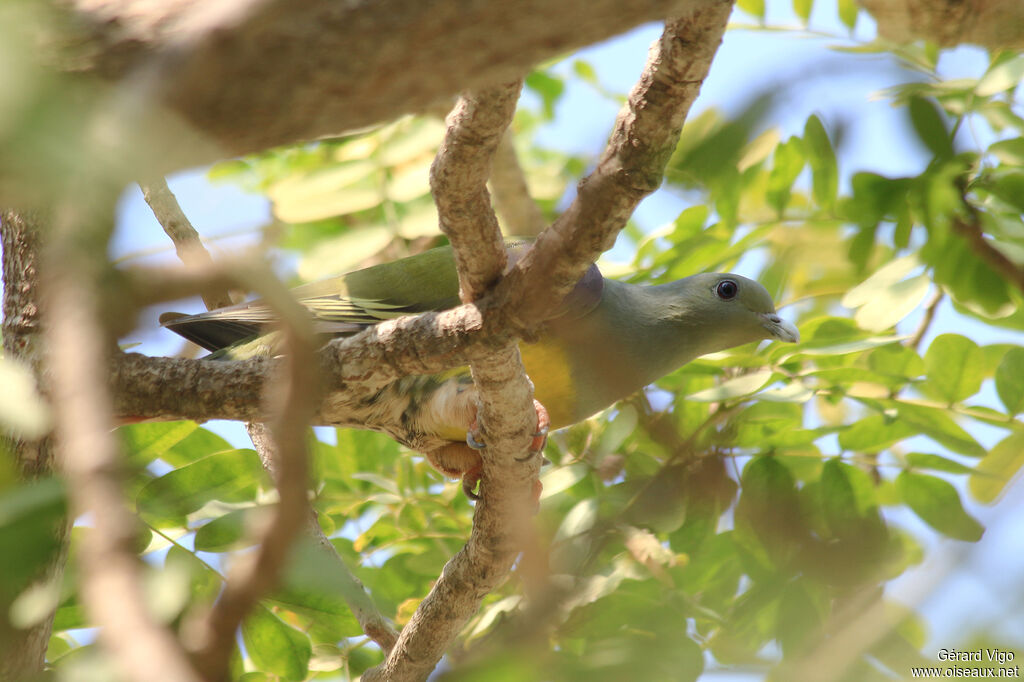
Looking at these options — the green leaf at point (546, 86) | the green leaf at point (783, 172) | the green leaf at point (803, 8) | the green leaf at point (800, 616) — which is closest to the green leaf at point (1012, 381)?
the green leaf at point (783, 172)

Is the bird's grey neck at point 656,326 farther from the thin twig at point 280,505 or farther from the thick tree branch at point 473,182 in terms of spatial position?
the thin twig at point 280,505

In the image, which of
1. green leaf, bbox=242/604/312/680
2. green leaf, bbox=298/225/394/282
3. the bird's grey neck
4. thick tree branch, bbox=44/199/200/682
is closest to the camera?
thick tree branch, bbox=44/199/200/682

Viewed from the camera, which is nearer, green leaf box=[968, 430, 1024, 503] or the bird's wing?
green leaf box=[968, 430, 1024, 503]

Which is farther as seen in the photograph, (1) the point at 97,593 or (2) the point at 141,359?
(2) the point at 141,359

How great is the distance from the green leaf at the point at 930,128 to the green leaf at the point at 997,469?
124 centimetres

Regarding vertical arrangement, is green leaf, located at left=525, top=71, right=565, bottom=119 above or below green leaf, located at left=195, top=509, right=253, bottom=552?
above

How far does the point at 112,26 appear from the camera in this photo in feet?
3.04

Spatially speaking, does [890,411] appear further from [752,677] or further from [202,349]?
[202,349]

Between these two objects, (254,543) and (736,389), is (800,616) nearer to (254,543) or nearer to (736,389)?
(254,543)

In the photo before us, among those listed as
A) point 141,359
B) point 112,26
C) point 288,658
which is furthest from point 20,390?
point 288,658

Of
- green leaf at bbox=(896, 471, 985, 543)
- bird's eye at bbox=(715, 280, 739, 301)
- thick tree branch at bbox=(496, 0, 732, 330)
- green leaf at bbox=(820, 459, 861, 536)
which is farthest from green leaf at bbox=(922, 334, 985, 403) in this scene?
thick tree branch at bbox=(496, 0, 732, 330)

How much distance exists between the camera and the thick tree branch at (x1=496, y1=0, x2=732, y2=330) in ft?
5.20

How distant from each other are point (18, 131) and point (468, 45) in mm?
511

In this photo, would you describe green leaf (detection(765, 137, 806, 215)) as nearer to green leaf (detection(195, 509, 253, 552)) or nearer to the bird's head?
the bird's head
